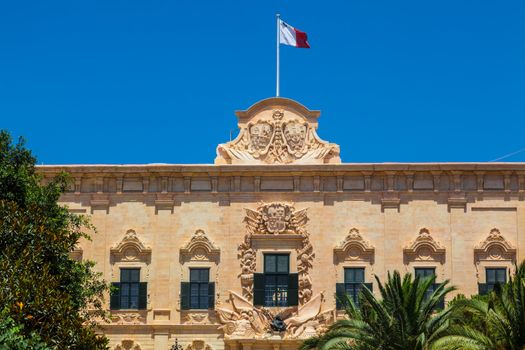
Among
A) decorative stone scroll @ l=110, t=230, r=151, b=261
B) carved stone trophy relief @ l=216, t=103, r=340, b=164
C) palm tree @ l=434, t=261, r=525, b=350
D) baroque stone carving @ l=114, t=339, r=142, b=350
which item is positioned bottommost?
baroque stone carving @ l=114, t=339, r=142, b=350

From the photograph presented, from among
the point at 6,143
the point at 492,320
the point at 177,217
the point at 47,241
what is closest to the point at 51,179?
the point at 177,217

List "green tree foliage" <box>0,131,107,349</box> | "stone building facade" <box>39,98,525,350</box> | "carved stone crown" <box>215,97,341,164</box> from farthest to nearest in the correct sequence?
1. "carved stone crown" <box>215,97,341,164</box>
2. "stone building facade" <box>39,98,525,350</box>
3. "green tree foliage" <box>0,131,107,349</box>

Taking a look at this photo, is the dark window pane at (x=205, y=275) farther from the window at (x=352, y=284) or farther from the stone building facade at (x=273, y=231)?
the window at (x=352, y=284)

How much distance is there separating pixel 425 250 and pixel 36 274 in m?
20.8

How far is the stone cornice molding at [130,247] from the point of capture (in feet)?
144

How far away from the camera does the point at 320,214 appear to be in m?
43.8

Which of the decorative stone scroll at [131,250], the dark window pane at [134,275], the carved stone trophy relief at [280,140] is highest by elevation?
the carved stone trophy relief at [280,140]

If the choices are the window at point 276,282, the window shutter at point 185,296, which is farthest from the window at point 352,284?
the window shutter at point 185,296

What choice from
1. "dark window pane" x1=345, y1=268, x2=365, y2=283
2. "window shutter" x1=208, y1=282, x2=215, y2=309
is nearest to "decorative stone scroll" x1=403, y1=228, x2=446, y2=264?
"dark window pane" x1=345, y1=268, x2=365, y2=283

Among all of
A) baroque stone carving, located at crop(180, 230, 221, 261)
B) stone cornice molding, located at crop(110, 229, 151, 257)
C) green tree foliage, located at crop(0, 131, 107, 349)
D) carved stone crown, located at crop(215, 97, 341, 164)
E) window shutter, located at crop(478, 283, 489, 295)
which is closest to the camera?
green tree foliage, located at crop(0, 131, 107, 349)

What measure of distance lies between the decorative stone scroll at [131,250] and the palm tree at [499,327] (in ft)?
55.1

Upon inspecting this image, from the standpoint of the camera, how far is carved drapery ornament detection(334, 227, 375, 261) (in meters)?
43.3

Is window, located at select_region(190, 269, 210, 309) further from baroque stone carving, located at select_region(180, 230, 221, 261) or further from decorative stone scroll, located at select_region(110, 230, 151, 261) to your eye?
decorative stone scroll, located at select_region(110, 230, 151, 261)

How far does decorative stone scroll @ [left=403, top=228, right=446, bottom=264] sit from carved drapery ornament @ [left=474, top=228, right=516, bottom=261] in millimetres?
1467
